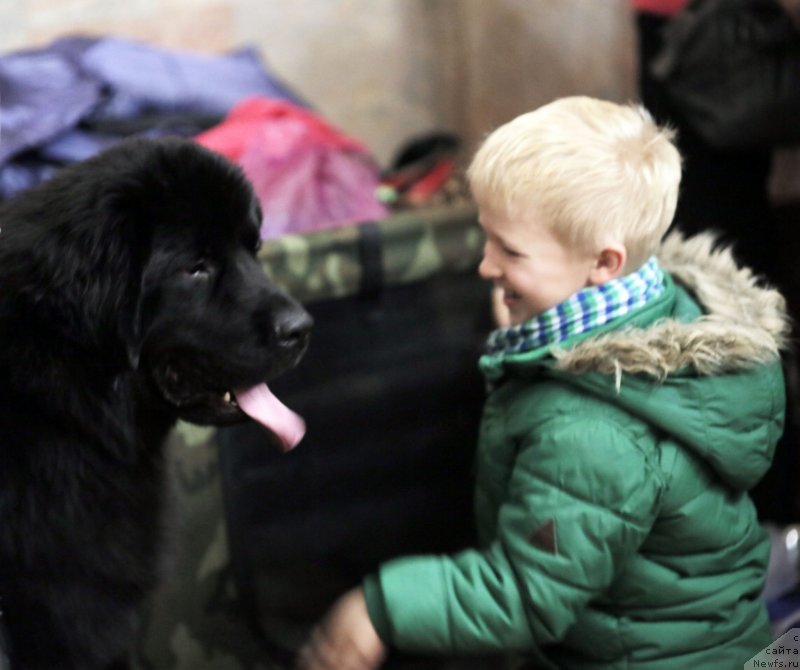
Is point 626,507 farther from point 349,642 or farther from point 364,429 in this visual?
point 364,429

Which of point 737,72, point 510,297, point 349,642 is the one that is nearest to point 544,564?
point 349,642

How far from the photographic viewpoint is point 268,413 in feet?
3.93

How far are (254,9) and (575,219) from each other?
158cm

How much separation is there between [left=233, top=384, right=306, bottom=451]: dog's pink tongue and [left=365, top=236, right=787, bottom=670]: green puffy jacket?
21 centimetres

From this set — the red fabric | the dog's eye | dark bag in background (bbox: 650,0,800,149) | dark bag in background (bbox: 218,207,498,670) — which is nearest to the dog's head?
the dog's eye

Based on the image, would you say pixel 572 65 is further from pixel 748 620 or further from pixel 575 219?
pixel 748 620

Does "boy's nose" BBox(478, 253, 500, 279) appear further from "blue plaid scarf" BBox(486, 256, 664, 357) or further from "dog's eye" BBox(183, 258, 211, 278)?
"dog's eye" BBox(183, 258, 211, 278)

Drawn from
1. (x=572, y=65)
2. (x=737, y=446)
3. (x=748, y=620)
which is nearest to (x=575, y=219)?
(x=737, y=446)

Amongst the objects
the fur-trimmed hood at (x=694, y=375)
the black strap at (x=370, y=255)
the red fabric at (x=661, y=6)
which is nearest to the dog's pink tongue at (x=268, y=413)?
the fur-trimmed hood at (x=694, y=375)

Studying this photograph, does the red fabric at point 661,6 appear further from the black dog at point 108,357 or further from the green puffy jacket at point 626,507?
the black dog at point 108,357

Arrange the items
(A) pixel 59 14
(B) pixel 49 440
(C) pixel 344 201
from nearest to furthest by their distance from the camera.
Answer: (B) pixel 49 440 < (C) pixel 344 201 < (A) pixel 59 14

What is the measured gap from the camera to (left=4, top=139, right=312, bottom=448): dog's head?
100 cm

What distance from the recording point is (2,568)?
1068 millimetres

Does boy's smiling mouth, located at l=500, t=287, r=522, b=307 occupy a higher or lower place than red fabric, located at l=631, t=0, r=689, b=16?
lower
